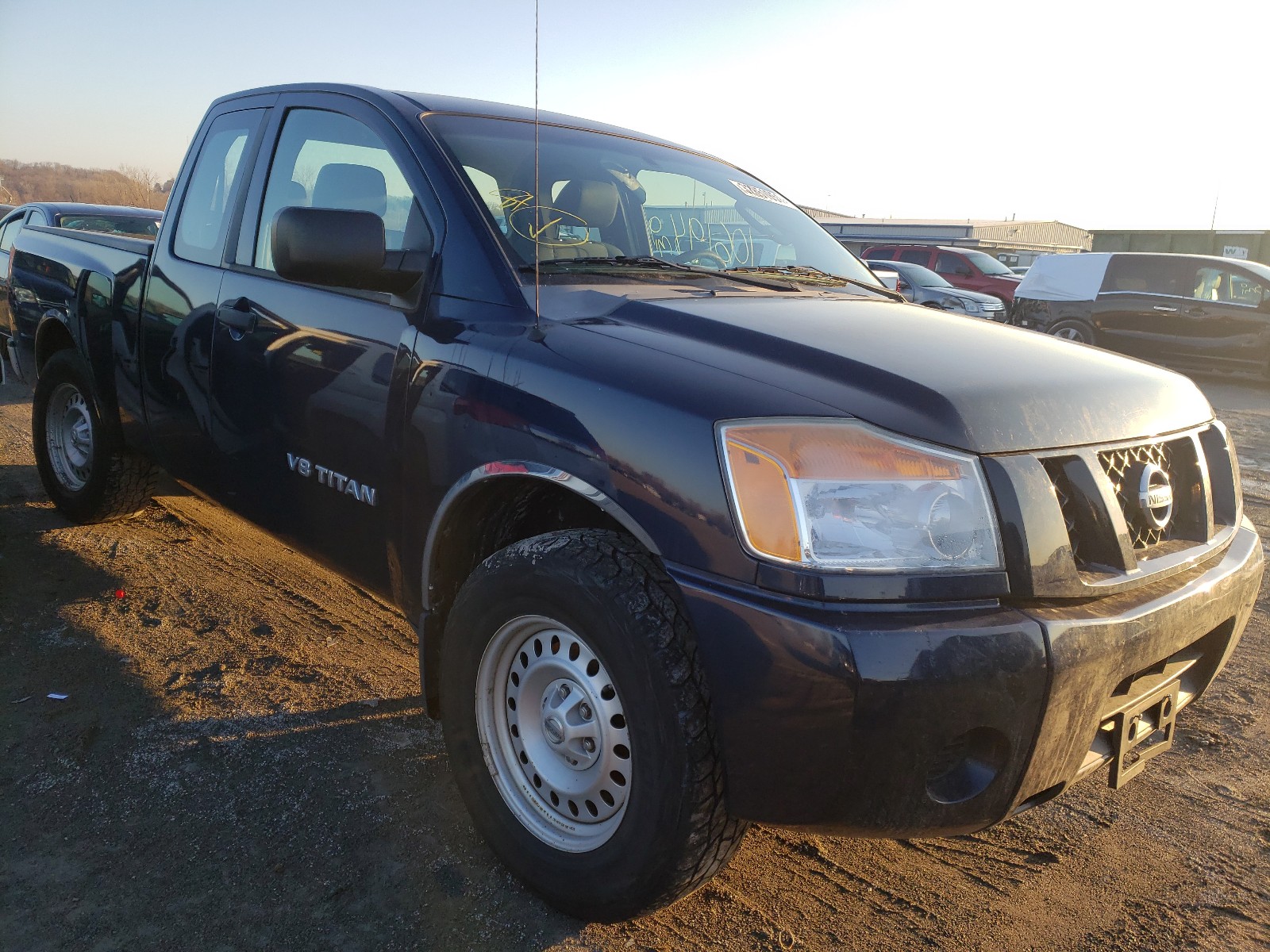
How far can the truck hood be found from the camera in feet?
5.85

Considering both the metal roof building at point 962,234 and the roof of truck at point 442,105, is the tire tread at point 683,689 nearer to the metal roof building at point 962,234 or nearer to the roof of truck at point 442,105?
the roof of truck at point 442,105

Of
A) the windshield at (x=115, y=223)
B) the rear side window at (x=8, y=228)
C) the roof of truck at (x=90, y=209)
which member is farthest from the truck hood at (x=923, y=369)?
the rear side window at (x=8, y=228)

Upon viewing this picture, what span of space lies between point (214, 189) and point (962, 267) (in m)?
17.3

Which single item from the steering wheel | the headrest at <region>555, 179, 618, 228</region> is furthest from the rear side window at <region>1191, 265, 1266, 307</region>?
the headrest at <region>555, 179, 618, 228</region>

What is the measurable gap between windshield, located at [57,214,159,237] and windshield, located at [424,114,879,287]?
6808mm

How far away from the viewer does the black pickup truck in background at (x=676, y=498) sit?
1.67 m

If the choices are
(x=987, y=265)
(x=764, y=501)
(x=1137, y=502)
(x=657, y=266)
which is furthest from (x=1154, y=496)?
(x=987, y=265)

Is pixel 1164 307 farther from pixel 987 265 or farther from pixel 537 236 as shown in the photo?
pixel 537 236

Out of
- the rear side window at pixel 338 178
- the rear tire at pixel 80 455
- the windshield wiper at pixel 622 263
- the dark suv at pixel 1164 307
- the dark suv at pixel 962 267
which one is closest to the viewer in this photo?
the windshield wiper at pixel 622 263

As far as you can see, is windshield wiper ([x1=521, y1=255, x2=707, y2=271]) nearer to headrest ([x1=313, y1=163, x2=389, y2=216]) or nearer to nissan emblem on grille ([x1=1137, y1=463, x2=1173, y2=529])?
headrest ([x1=313, y1=163, x2=389, y2=216])

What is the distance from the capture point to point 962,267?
1847cm

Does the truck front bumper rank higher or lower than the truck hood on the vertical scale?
lower

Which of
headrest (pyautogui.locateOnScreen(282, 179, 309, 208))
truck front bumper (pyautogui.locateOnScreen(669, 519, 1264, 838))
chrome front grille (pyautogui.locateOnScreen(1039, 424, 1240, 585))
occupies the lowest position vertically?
truck front bumper (pyautogui.locateOnScreen(669, 519, 1264, 838))

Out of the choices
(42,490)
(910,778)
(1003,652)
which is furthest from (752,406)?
(42,490)
